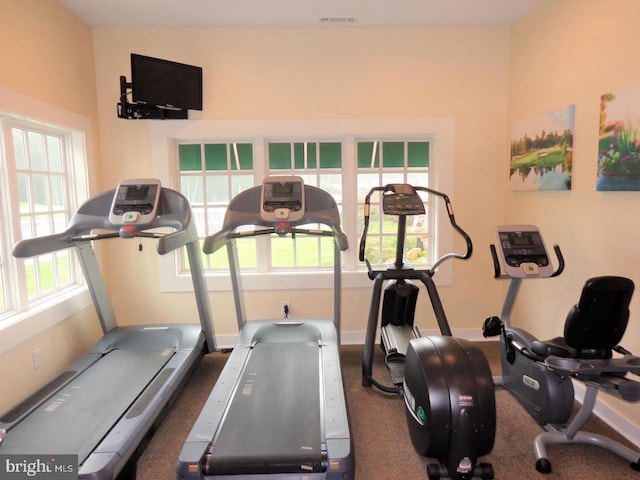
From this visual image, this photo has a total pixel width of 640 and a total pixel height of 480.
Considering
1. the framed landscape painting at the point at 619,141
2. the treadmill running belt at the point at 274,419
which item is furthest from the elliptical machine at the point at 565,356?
the treadmill running belt at the point at 274,419

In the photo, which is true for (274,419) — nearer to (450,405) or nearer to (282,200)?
(450,405)

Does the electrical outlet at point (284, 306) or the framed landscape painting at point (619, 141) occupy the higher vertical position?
the framed landscape painting at point (619, 141)

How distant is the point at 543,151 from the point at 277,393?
2.85m

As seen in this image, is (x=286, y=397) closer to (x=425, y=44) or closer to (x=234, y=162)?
(x=234, y=162)

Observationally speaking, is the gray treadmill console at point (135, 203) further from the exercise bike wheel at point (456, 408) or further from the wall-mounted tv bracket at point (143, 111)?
the exercise bike wheel at point (456, 408)

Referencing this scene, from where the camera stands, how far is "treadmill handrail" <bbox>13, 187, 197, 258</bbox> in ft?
9.34

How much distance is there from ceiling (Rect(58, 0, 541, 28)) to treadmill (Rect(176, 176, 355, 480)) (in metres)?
1.52

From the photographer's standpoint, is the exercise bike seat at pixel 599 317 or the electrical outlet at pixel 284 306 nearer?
the exercise bike seat at pixel 599 317

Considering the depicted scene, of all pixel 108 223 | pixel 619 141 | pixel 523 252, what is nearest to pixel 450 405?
pixel 523 252

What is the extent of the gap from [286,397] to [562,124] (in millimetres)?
2876

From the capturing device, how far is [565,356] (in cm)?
223

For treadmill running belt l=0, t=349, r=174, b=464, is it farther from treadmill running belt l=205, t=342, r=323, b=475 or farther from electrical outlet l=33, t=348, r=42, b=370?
treadmill running belt l=205, t=342, r=323, b=475

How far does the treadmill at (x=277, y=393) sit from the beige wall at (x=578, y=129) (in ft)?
5.78

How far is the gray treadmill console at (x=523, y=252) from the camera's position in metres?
2.69
